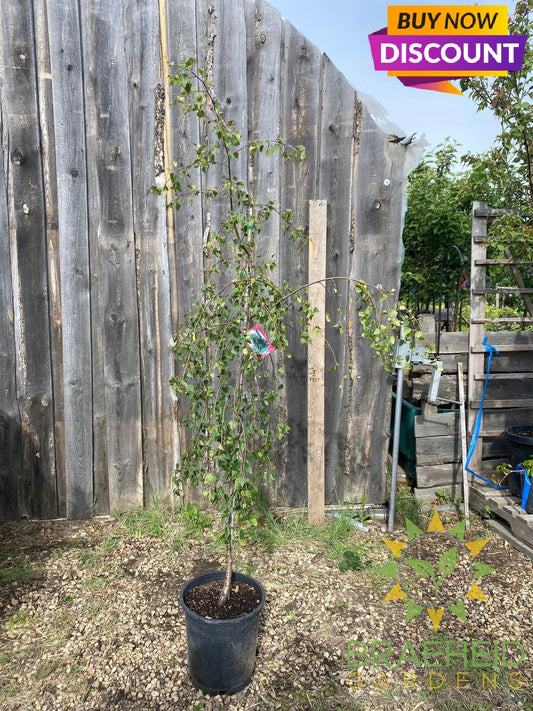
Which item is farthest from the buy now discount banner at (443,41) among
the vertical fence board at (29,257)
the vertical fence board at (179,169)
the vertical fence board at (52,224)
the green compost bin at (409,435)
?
the green compost bin at (409,435)

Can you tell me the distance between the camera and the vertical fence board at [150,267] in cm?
280

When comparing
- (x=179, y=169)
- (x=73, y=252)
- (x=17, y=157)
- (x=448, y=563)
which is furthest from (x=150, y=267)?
(x=448, y=563)

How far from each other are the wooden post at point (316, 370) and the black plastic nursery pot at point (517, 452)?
1264 mm

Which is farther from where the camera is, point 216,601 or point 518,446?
point 518,446

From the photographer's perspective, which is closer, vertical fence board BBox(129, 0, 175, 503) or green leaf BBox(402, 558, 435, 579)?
green leaf BBox(402, 558, 435, 579)

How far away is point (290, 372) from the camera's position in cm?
308

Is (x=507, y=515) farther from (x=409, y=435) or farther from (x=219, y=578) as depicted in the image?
(x=219, y=578)

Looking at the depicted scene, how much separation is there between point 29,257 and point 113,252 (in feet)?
1.56

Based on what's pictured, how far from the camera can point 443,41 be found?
133 inches

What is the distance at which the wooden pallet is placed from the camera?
2.93 m

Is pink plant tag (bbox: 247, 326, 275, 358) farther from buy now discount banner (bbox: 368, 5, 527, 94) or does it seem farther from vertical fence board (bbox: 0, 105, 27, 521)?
buy now discount banner (bbox: 368, 5, 527, 94)

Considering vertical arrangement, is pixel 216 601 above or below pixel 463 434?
below

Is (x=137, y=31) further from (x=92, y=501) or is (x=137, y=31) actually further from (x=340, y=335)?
(x=92, y=501)

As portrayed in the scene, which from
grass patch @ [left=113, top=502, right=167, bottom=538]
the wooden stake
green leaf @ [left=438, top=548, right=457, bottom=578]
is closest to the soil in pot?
grass patch @ [left=113, top=502, right=167, bottom=538]
